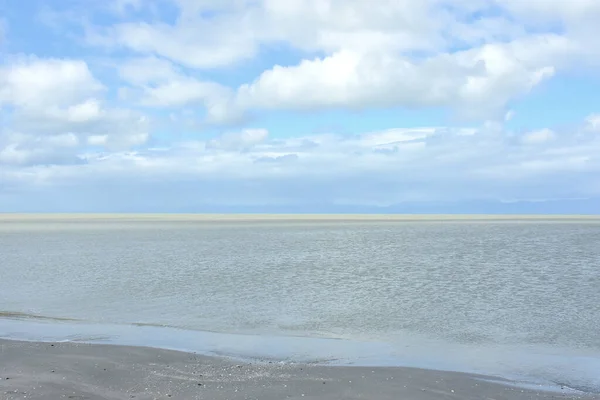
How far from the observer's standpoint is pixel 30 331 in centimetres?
1585

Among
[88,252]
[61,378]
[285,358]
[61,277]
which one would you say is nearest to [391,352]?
[285,358]

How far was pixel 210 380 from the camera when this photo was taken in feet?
34.6

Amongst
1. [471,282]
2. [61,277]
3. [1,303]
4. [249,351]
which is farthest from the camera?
[61,277]

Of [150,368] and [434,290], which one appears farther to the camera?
[434,290]

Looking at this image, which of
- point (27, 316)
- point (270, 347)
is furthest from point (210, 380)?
point (27, 316)

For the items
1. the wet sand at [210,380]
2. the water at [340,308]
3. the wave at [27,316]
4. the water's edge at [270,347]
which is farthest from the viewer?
the wave at [27,316]

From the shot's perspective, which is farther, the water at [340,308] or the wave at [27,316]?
the wave at [27,316]

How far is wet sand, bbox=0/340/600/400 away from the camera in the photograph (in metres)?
9.59

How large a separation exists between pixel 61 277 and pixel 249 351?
20.1 metres

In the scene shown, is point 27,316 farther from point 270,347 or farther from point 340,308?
point 340,308

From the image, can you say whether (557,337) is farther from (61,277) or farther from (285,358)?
(61,277)

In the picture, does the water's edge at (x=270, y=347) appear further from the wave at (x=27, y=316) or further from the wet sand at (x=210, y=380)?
the wet sand at (x=210, y=380)

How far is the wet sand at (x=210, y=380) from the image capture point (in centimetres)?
959

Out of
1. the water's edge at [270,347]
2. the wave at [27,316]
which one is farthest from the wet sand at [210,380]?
the wave at [27,316]
